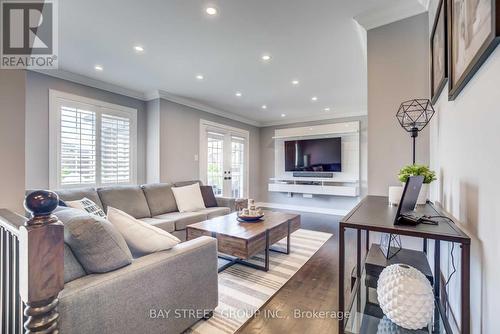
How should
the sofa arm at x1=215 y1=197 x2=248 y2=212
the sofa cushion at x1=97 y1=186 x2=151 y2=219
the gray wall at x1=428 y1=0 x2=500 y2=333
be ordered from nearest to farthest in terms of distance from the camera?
A: the gray wall at x1=428 y1=0 x2=500 y2=333 < the sofa cushion at x1=97 y1=186 x2=151 y2=219 < the sofa arm at x1=215 y1=197 x2=248 y2=212

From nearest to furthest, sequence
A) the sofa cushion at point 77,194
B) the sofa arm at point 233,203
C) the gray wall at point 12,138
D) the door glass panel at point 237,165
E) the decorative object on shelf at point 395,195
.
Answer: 1. the gray wall at point 12,138
2. the decorative object on shelf at point 395,195
3. the sofa cushion at point 77,194
4. the sofa arm at point 233,203
5. the door glass panel at point 237,165

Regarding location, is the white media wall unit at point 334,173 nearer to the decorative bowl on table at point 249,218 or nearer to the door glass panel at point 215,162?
the door glass panel at point 215,162

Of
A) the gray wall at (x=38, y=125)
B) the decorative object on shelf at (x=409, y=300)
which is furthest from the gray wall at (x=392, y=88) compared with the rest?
the gray wall at (x=38, y=125)

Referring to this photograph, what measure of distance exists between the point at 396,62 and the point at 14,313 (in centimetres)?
300

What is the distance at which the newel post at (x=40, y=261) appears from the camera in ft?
2.30

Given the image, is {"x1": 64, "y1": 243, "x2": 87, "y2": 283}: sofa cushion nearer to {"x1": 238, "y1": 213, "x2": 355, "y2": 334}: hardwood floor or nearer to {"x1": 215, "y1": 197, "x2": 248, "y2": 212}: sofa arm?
{"x1": 238, "y1": 213, "x2": 355, "y2": 334}: hardwood floor

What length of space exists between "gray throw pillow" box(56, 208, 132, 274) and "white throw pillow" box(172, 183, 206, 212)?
A: 8.62ft

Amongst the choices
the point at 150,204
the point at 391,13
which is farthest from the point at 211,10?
the point at 150,204

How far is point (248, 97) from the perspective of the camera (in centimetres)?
469

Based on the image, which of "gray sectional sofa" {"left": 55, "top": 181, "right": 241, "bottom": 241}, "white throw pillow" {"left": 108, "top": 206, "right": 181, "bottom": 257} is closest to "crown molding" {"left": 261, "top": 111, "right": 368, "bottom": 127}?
"gray sectional sofa" {"left": 55, "top": 181, "right": 241, "bottom": 241}

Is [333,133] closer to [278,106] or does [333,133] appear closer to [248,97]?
[278,106]

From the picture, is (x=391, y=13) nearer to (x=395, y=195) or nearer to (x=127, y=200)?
(x=395, y=195)

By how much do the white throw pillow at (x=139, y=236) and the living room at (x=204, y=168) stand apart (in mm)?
12

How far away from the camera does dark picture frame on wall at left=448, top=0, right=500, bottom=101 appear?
76 centimetres
